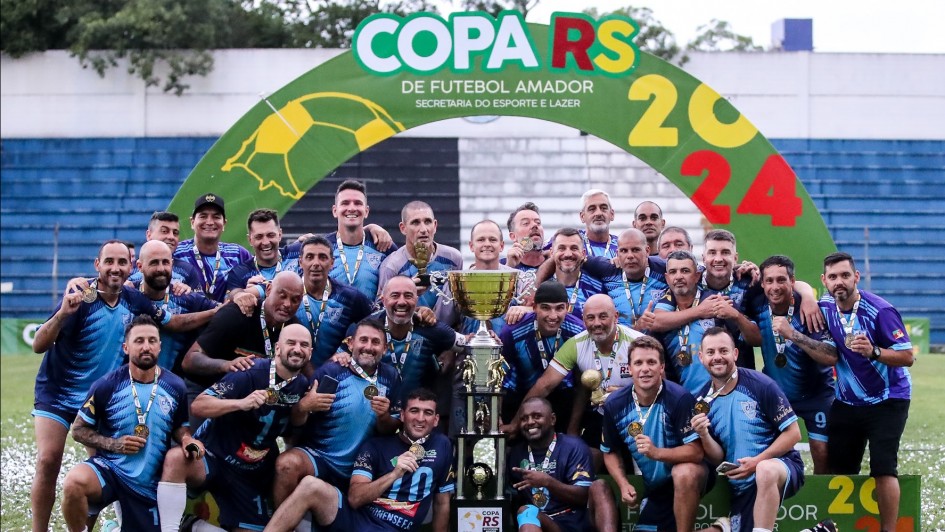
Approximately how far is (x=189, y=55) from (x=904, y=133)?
46.7 ft

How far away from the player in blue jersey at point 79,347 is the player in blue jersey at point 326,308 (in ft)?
1.90

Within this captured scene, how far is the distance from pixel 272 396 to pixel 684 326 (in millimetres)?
2288

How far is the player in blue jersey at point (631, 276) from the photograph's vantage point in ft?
22.1

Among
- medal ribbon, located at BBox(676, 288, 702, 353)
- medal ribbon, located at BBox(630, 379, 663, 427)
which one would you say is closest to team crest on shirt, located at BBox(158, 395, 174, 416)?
medal ribbon, located at BBox(630, 379, 663, 427)

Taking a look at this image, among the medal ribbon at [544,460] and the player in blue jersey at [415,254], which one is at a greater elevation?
the player in blue jersey at [415,254]

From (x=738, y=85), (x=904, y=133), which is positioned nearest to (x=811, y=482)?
(x=738, y=85)

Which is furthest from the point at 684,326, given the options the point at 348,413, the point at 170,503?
the point at 170,503

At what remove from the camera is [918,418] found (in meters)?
12.5

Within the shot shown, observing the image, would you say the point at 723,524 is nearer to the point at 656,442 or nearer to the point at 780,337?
the point at 656,442

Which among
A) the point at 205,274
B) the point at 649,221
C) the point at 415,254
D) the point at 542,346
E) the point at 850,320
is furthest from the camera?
the point at 649,221

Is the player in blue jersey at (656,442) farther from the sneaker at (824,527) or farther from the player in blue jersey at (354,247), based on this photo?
the player in blue jersey at (354,247)

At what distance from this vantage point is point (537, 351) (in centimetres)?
661

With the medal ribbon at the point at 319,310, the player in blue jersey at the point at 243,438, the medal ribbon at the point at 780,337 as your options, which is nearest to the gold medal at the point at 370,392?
the player in blue jersey at the point at 243,438

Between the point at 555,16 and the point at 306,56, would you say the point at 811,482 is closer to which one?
the point at 555,16
